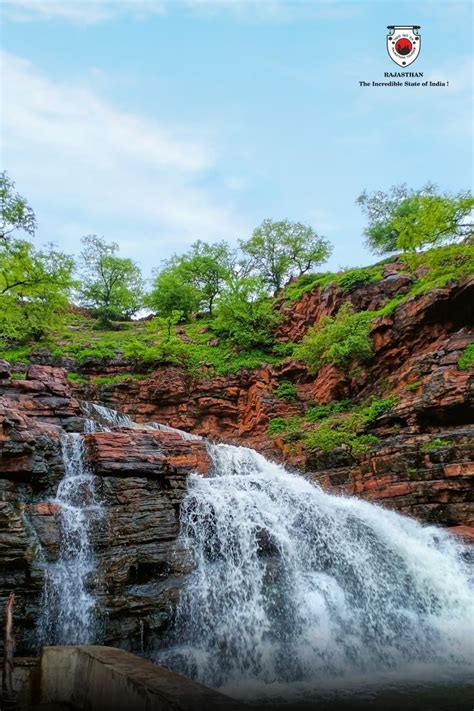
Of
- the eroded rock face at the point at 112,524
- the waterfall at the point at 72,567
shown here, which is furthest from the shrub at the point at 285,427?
the waterfall at the point at 72,567

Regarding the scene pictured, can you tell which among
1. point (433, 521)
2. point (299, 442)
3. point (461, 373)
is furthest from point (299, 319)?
point (433, 521)

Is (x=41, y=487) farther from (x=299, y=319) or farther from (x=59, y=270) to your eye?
(x=299, y=319)

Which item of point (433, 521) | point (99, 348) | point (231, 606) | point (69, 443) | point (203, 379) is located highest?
point (99, 348)

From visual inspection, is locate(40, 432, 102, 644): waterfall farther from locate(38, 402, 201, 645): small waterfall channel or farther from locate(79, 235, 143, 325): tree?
locate(79, 235, 143, 325): tree

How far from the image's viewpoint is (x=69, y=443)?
12.7m

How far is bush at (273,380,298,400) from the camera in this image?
23969 mm

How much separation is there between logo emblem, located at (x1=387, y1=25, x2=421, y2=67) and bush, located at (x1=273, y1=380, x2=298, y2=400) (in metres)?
15.5

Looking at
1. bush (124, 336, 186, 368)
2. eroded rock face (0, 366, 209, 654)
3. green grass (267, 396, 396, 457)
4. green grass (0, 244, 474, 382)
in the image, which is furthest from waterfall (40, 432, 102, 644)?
bush (124, 336, 186, 368)

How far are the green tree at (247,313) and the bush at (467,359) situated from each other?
13473 millimetres

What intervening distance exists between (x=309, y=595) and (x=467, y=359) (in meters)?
10.5

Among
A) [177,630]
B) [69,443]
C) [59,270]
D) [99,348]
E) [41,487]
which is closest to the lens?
[177,630]

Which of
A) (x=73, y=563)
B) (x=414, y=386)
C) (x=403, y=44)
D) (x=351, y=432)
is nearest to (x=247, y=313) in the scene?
(x=351, y=432)

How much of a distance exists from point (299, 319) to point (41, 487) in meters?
20.8

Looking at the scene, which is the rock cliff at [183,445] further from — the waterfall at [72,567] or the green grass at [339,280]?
the green grass at [339,280]
